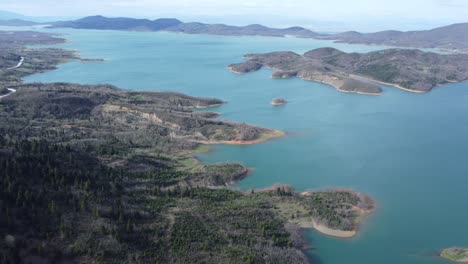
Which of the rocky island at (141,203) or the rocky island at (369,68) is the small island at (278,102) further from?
the rocky island at (141,203)

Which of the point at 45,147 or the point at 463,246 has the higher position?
the point at 45,147

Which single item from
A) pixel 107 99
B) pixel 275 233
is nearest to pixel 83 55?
pixel 107 99

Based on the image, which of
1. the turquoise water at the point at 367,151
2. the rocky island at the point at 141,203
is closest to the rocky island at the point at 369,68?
the turquoise water at the point at 367,151

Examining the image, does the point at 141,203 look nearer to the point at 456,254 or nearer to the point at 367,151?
the point at 456,254

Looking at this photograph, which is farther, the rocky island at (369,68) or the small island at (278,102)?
the rocky island at (369,68)

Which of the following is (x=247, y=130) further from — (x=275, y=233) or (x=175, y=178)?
(x=275, y=233)

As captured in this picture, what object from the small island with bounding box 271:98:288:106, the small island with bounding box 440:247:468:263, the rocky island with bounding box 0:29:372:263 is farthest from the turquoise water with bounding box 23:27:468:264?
the rocky island with bounding box 0:29:372:263
